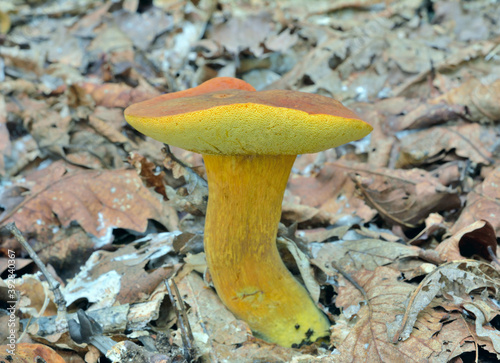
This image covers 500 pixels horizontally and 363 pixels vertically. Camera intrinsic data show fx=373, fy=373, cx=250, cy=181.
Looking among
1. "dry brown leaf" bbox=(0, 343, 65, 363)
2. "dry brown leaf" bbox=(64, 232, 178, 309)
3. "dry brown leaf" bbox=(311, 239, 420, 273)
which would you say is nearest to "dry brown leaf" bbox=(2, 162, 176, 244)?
"dry brown leaf" bbox=(64, 232, 178, 309)

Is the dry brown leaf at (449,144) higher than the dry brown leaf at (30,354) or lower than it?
lower

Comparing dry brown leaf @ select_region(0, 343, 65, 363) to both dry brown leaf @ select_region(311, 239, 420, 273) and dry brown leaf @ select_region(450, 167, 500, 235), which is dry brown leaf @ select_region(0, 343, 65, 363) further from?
dry brown leaf @ select_region(450, 167, 500, 235)

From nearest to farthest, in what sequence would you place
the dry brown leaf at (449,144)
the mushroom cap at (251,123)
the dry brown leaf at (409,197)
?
the mushroom cap at (251,123), the dry brown leaf at (409,197), the dry brown leaf at (449,144)

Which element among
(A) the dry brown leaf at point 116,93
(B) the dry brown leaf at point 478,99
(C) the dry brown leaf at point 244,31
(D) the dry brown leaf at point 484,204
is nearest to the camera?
(D) the dry brown leaf at point 484,204

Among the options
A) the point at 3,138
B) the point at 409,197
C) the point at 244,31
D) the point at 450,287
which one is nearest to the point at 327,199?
the point at 409,197

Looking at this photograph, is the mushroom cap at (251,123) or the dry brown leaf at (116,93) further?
the dry brown leaf at (116,93)

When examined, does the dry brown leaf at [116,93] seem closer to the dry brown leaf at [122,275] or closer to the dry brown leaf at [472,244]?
the dry brown leaf at [122,275]

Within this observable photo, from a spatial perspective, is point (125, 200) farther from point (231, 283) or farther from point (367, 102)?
point (367, 102)

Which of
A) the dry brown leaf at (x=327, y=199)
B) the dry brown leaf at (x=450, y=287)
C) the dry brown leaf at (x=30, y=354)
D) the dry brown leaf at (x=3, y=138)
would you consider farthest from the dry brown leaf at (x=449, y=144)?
the dry brown leaf at (x=3, y=138)

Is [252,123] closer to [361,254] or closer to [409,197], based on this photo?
[361,254]

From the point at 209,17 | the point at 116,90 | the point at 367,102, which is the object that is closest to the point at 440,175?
the point at 367,102
